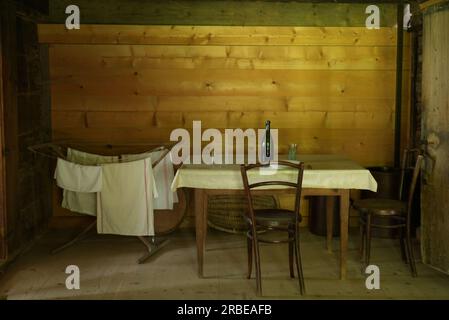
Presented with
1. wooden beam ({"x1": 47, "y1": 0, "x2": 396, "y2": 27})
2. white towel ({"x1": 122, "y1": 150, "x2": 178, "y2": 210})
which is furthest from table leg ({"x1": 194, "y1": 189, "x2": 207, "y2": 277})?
wooden beam ({"x1": 47, "y1": 0, "x2": 396, "y2": 27})

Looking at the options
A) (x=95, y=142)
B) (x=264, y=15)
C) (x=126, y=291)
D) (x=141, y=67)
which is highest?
(x=264, y=15)

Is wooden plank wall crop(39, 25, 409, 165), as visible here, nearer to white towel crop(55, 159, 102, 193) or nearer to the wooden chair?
white towel crop(55, 159, 102, 193)

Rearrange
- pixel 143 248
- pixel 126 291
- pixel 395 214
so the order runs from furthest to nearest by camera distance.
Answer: pixel 143 248 → pixel 395 214 → pixel 126 291

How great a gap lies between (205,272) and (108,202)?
3.06ft

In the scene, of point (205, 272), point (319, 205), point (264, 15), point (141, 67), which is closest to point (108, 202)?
point (205, 272)

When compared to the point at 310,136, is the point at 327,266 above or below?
below

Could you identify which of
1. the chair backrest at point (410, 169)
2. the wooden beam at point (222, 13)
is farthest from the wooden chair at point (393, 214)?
the wooden beam at point (222, 13)

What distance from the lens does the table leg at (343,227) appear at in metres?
4.37

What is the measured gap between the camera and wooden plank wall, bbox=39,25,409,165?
5.78m

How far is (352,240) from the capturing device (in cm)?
553

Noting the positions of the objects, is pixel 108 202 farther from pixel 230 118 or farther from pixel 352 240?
pixel 352 240

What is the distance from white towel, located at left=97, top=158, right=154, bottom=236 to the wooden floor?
28 cm

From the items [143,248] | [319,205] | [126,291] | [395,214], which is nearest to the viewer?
[126,291]

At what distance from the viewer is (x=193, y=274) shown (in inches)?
181
